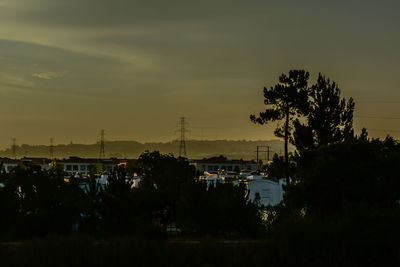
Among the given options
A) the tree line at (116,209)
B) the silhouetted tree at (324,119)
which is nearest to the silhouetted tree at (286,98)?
the silhouetted tree at (324,119)

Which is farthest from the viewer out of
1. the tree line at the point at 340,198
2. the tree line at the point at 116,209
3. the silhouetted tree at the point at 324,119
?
the silhouetted tree at the point at 324,119

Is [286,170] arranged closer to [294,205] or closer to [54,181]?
[294,205]

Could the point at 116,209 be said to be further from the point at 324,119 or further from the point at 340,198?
the point at 324,119

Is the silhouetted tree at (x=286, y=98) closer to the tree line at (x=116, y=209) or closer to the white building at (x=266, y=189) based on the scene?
the white building at (x=266, y=189)

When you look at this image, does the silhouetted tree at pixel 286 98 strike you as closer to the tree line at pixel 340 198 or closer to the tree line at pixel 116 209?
the tree line at pixel 340 198

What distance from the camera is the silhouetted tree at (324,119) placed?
5216cm

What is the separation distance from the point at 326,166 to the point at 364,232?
9.51 metres

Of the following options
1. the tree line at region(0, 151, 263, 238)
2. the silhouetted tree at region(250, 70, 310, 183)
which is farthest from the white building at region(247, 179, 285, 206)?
the tree line at region(0, 151, 263, 238)

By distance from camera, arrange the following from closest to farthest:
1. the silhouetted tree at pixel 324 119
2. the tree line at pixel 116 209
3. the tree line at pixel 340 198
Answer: the tree line at pixel 340 198 < the tree line at pixel 116 209 < the silhouetted tree at pixel 324 119

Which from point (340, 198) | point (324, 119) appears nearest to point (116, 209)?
point (340, 198)

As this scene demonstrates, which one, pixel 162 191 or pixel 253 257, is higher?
pixel 162 191

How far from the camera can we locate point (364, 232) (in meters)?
17.8

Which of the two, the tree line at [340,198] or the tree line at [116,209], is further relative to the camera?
the tree line at [116,209]

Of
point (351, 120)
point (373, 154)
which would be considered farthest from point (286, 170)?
point (373, 154)
